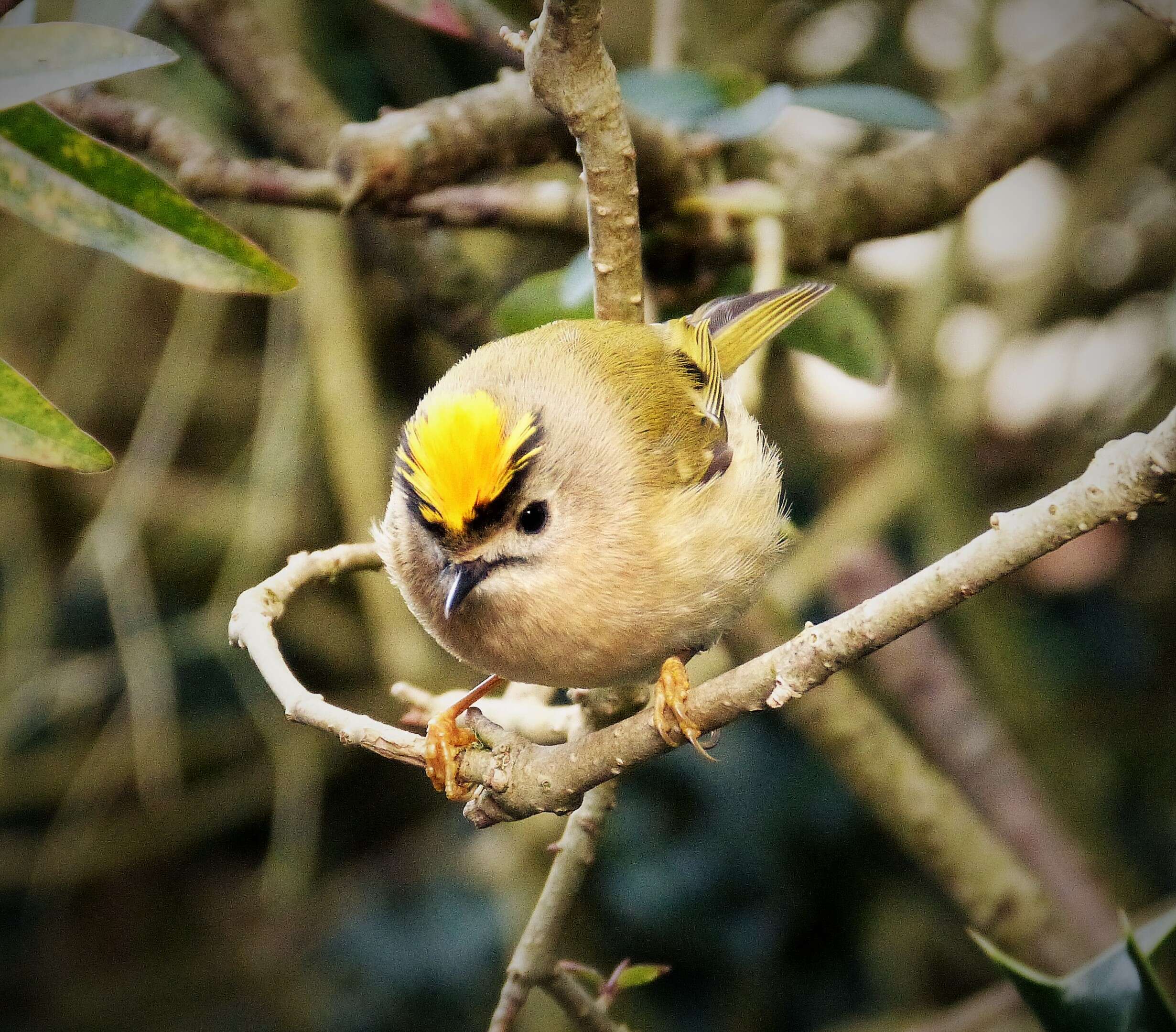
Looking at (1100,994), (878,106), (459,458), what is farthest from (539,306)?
(1100,994)

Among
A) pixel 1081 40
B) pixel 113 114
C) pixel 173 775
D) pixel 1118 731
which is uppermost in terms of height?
pixel 113 114

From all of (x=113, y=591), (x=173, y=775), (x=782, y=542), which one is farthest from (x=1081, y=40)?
(x=173, y=775)

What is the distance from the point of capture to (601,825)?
1.71 metres

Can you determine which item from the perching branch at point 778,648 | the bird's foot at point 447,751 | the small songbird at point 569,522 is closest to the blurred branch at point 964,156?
the small songbird at point 569,522

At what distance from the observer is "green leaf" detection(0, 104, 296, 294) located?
1407 mm

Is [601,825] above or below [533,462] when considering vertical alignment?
below

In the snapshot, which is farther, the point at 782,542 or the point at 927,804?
the point at 927,804

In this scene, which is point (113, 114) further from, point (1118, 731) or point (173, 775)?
point (1118, 731)

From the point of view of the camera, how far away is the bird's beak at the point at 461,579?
1.73 metres

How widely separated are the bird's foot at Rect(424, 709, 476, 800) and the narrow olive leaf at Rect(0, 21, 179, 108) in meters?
0.90

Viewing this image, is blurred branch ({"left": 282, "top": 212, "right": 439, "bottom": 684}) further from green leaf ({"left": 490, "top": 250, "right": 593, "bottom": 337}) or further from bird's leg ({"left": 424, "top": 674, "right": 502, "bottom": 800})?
bird's leg ({"left": 424, "top": 674, "right": 502, "bottom": 800})

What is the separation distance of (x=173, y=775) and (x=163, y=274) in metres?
2.53

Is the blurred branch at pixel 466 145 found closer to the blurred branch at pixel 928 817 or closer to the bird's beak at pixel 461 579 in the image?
the bird's beak at pixel 461 579

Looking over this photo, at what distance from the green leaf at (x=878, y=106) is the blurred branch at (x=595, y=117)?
0.72m
